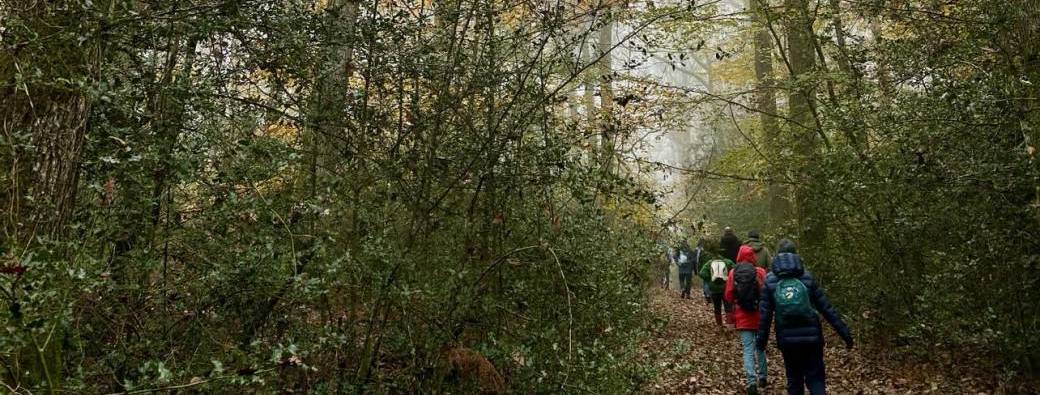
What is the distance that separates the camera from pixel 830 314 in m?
5.79

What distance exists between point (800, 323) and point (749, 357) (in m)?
1.67

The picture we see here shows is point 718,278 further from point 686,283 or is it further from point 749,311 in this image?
point 686,283

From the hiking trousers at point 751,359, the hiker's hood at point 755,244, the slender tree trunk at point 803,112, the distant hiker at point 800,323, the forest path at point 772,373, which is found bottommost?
the forest path at point 772,373

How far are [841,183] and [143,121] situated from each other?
21.8ft

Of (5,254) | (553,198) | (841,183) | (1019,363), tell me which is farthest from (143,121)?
(1019,363)

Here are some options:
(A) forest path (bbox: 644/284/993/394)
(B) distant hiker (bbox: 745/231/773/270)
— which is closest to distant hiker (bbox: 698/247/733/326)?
(A) forest path (bbox: 644/284/993/394)

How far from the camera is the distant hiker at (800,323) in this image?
5.73 metres

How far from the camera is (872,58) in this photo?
708 centimetres

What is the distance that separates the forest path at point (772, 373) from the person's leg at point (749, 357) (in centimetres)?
43

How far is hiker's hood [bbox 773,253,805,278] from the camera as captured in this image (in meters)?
5.86

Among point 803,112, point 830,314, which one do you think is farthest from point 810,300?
point 803,112

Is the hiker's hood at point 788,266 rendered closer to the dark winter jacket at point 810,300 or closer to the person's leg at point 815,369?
the dark winter jacket at point 810,300

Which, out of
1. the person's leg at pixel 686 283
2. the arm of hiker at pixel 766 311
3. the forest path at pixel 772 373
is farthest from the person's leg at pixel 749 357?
the person's leg at pixel 686 283

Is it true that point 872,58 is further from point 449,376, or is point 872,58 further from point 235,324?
point 235,324
